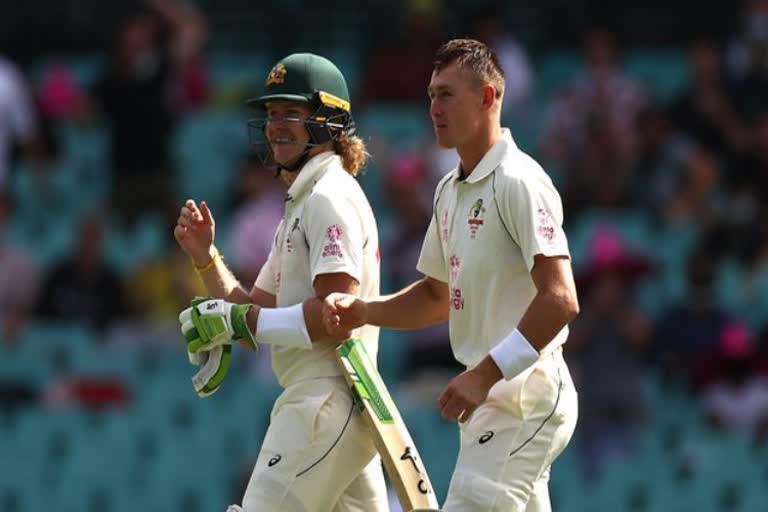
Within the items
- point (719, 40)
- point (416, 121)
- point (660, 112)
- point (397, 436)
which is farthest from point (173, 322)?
point (397, 436)

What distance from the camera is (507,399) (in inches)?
255

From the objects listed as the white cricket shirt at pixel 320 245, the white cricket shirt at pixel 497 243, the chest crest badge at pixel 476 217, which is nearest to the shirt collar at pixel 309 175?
the white cricket shirt at pixel 320 245

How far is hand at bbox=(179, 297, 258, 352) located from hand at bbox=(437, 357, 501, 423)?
884mm

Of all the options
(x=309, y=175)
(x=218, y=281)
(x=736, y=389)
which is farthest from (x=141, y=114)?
(x=309, y=175)

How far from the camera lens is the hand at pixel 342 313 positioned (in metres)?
6.62

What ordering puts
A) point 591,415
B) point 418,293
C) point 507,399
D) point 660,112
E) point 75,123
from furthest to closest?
point 75,123 → point 660,112 → point 591,415 → point 418,293 → point 507,399

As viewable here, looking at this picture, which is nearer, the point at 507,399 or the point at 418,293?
the point at 507,399

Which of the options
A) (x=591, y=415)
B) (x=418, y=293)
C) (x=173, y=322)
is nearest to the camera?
(x=418, y=293)

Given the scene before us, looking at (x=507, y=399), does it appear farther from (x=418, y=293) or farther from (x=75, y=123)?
(x=75, y=123)

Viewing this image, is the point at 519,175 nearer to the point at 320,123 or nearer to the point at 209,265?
the point at 320,123

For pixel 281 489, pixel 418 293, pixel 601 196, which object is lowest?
Answer: pixel 601 196

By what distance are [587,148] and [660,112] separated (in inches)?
34.6

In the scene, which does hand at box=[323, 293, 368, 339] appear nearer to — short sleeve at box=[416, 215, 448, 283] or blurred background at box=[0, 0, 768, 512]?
short sleeve at box=[416, 215, 448, 283]

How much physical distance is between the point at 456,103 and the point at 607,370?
17.6 feet
